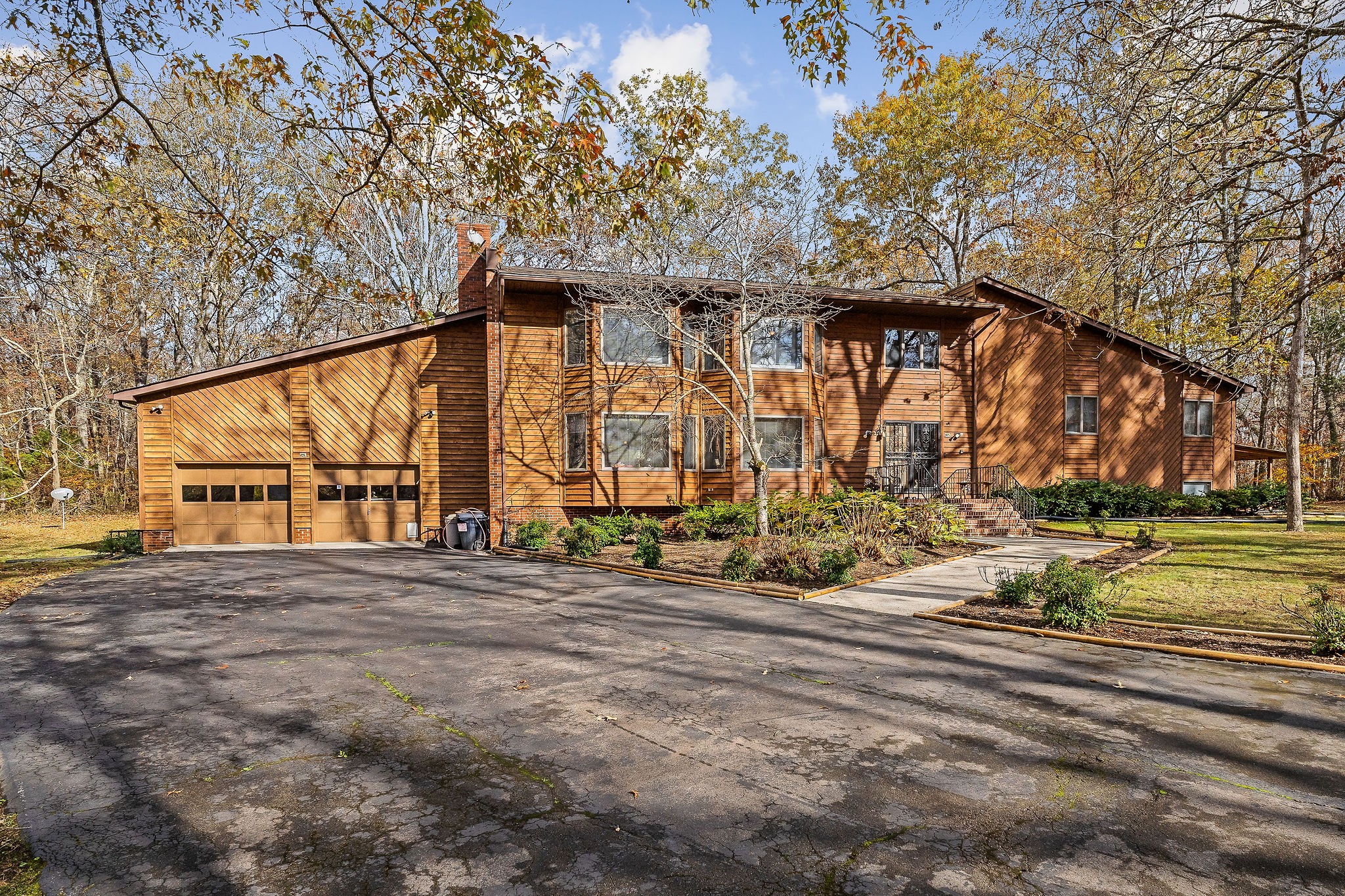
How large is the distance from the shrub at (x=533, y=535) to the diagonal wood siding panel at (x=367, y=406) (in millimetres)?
4769

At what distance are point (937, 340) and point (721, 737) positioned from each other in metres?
20.2

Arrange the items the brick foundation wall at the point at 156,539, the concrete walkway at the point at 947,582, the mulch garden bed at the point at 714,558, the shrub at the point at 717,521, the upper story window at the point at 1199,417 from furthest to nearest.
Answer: the upper story window at the point at 1199,417 → the brick foundation wall at the point at 156,539 → the shrub at the point at 717,521 → the mulch garden bed at the point at 714,558 → the concrete walkway at the point at 947,582

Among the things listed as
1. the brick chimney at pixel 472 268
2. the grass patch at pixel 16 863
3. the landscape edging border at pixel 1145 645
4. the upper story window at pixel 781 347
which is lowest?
the landscape edging border at pixel 1145 645

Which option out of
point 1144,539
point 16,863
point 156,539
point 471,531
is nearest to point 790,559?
point 1144,539

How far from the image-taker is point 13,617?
9.87 meters

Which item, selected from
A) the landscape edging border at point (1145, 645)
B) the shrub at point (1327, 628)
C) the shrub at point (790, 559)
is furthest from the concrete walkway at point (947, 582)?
the shrub at point (1327, 628)

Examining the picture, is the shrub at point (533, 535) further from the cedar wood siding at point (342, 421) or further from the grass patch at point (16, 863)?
the grass patch at point (16, 863)

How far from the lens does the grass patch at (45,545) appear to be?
13.5m

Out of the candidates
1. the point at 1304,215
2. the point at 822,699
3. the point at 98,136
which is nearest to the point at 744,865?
the point at 822,699

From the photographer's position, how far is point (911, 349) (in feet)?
73.5

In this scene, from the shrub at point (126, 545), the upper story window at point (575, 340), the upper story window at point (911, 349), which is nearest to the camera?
the shrub at point (126, 545)

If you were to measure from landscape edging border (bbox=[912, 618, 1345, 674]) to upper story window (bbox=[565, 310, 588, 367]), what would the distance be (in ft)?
42.3

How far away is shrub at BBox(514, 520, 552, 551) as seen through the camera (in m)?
17.6

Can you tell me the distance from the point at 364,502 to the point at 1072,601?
61.7ft
